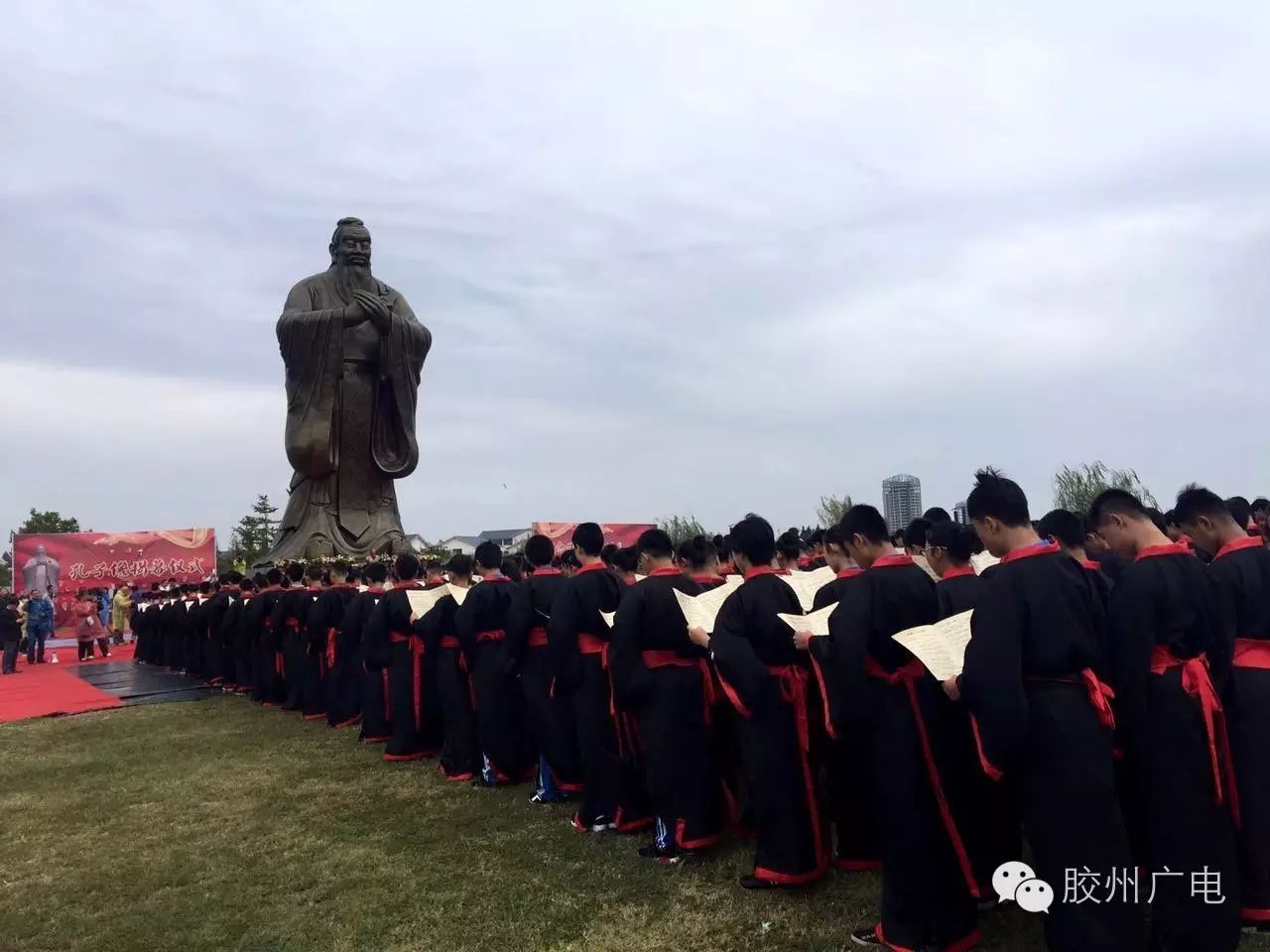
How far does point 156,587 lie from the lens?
20.5 meters

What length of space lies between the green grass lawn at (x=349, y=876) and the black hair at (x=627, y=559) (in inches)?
72.4

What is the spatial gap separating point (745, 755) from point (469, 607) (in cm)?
302

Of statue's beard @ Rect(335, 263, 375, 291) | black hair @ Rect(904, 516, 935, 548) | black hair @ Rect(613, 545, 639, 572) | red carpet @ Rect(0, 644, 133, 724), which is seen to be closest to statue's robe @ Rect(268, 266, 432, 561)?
statue's beard @ Rect(335, 263, 375, 291)

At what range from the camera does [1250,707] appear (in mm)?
3701

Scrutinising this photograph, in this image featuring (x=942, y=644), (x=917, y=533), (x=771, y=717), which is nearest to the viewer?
(x=942, y=644)

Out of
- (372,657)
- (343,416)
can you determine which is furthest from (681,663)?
(343,416)

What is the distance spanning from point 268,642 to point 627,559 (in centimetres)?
631

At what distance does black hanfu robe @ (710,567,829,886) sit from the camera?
4.51m

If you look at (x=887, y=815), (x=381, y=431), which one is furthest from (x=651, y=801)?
(x=381, y=431)

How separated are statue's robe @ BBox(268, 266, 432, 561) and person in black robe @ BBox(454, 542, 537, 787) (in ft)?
30.2

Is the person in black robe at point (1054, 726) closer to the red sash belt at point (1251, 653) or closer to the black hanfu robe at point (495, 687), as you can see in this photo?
the red sash belt at point (1251, 653)

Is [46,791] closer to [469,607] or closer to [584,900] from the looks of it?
[469,607]

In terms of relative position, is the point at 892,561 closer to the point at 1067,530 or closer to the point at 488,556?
the point at 1067,530

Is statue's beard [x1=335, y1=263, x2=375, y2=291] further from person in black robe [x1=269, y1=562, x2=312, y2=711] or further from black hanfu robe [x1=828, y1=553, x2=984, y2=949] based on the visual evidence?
black hanfu robe [x1=828, y1=553, x2=984, y2=949]
